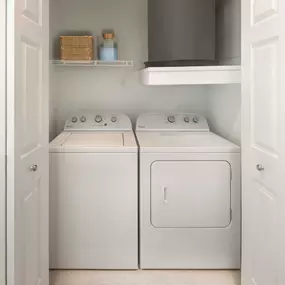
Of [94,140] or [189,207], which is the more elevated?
[94,140]

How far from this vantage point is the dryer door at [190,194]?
276cm

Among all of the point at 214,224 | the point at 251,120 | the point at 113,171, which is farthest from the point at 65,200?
the point at 251,120

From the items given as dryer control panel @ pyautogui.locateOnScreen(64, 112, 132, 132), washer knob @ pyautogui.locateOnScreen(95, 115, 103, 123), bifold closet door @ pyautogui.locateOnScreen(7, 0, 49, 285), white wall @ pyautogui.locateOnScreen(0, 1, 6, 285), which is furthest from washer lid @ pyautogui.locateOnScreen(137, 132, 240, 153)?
white wall @ pyautogui.locateOnScreen(0, 1, 6, 285)

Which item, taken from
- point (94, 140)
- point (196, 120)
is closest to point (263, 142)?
point (94, 140)

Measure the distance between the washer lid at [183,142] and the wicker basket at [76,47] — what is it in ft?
2.60

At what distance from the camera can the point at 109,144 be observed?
2.89m

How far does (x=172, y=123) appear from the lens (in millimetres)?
3764

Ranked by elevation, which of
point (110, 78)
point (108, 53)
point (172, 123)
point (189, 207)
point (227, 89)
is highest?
point (108, 53)

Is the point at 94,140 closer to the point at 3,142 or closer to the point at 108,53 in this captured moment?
the point at 108,53

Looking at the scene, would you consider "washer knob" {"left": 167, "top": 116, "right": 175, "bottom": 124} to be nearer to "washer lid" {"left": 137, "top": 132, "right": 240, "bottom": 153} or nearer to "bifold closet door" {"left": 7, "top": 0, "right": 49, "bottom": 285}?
"washer lid" {"left": 137, "top": 132, "right": 240, "bottom": 153}

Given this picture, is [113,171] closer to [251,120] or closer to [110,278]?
[110,278]

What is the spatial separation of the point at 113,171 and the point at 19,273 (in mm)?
1048

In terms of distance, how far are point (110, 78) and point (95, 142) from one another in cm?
104

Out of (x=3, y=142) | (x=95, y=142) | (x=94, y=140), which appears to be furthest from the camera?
(x=94, y=140)
